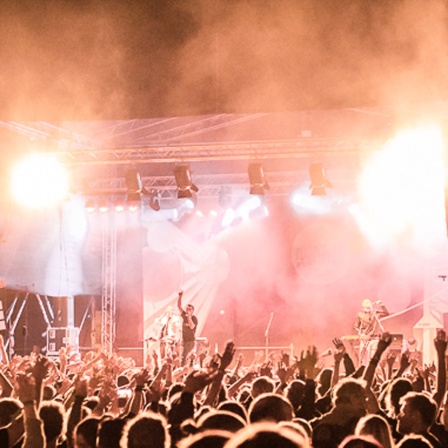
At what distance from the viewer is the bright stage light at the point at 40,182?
1323cm

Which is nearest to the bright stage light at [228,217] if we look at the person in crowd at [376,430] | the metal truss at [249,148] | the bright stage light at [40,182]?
the bright stage light at [40,182]

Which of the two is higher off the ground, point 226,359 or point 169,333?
point 226,359

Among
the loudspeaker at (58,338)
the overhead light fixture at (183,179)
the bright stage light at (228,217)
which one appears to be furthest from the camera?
the bright stage light at (228,217)

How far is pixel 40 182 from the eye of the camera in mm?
14055

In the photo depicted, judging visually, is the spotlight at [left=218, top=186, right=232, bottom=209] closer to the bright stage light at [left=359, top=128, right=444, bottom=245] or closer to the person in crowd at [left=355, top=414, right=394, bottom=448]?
the bright stage light at [left=359, top=128, right=444, bottom=245]

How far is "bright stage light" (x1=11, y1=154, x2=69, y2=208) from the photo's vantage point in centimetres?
1323

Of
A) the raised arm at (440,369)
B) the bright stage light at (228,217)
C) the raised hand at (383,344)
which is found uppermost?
the bright stage light at (228,217)

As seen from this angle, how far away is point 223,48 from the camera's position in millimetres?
5496

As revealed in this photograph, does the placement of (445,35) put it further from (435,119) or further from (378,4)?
(435,119)

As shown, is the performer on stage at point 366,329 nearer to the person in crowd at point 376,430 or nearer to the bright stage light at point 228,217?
the bright stage light at point 228,217

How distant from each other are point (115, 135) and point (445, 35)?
13.8m

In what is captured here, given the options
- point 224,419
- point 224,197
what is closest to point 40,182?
point 224,197

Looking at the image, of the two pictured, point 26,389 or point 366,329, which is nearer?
point 26,389

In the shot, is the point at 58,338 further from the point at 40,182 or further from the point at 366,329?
the point at 366,329
